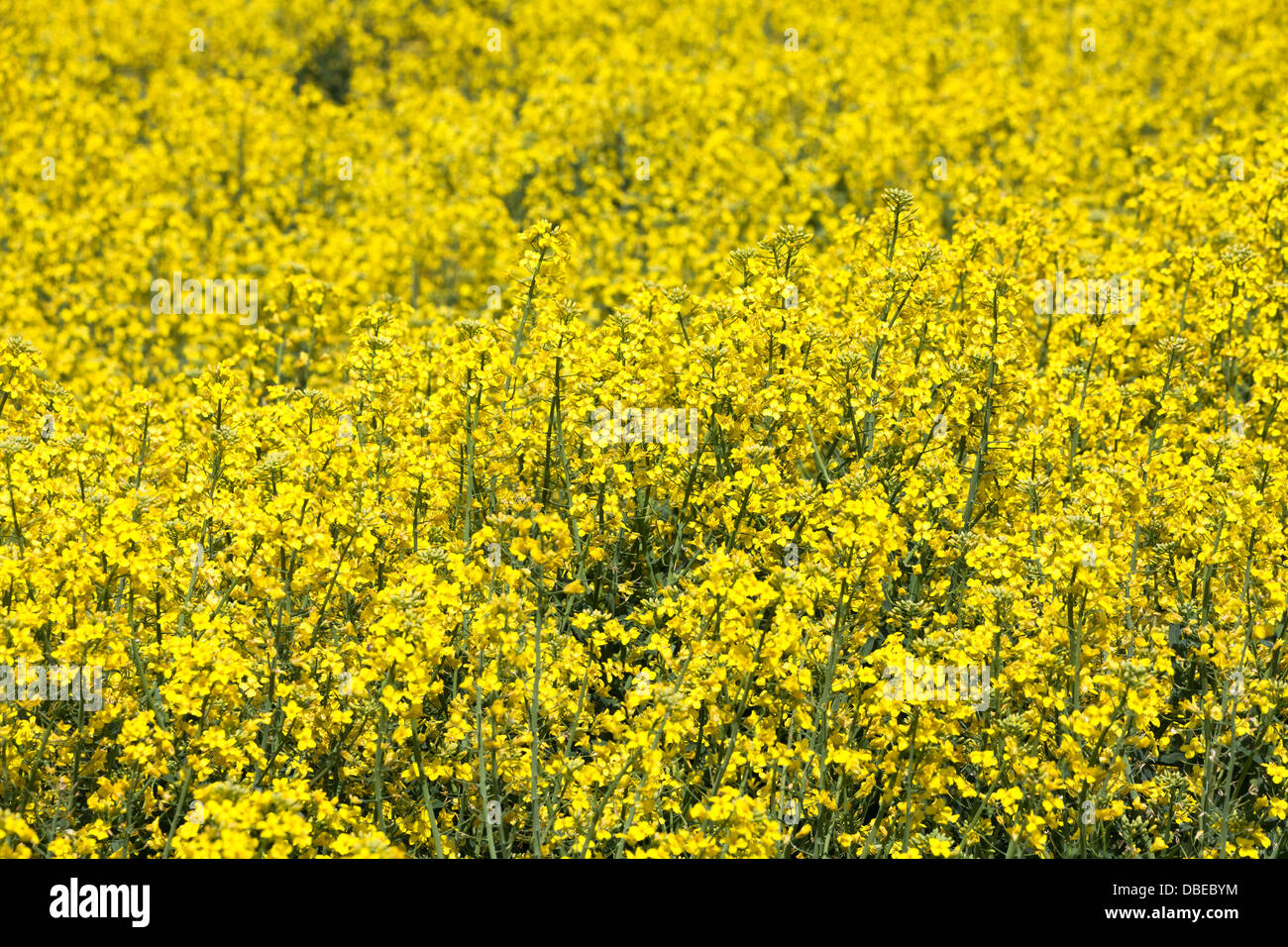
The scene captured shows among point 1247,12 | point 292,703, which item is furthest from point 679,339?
point 1247,12

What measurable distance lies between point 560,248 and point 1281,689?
15.4 feet

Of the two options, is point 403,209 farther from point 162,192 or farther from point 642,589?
point 642,589

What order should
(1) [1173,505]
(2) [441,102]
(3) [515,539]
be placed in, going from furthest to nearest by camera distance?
(2) [441,102]
(1) [1173,505]
(3) [515,539]

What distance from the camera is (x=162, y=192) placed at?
589 inches

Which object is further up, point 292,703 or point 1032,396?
point 1032,396

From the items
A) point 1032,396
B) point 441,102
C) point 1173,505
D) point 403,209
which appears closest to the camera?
point 1173,505

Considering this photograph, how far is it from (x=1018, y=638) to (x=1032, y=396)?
192 centimetres

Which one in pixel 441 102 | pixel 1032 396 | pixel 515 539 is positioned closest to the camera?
pixel 515 539

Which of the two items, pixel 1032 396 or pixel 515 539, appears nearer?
pixel 515 539

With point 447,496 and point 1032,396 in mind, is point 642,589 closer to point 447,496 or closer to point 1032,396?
point 447,496

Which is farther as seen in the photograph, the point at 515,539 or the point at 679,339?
the point at 679,339

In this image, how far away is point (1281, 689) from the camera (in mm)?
6426

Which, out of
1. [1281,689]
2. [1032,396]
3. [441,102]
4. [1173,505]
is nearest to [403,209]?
[441,102]

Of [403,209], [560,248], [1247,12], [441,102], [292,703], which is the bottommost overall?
[292,703]
